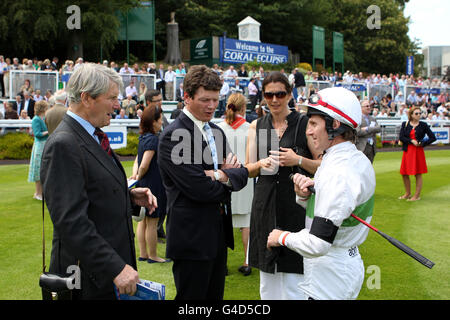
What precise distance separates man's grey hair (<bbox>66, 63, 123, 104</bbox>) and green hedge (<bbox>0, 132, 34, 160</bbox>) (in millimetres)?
16223

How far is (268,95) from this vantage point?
430cm

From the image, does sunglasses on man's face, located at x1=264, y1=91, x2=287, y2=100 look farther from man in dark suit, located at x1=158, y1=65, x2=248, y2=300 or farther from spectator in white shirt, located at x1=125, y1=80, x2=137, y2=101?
spectator in white shirt, located at x1=125, y1=80, x2=137, y2=101

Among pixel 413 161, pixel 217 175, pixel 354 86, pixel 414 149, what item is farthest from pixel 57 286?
pixel 354 86

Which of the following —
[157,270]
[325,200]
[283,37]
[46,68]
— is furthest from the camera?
[283,37]

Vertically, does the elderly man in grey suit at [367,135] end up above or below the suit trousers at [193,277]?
Result: above

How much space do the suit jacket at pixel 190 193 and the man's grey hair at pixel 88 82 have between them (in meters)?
0.83

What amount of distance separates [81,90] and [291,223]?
2.14 meters

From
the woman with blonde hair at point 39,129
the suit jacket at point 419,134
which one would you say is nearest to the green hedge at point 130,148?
the woman with blonde hair at point 39,129

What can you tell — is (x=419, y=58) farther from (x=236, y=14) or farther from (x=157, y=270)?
(x=157, y=270)

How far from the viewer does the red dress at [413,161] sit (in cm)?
1126

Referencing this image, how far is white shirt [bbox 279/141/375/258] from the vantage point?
2.50 meters

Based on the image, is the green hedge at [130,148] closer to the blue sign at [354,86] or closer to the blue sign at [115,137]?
the blue sign at [115,137]

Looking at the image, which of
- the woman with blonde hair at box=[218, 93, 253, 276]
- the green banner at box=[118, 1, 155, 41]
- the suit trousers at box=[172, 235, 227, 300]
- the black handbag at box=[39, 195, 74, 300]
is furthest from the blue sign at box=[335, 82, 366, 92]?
the black handbag at box=[39, 195, 74, 300]
